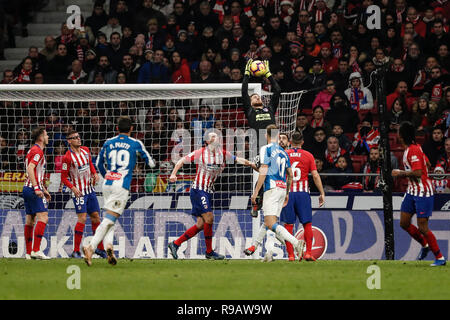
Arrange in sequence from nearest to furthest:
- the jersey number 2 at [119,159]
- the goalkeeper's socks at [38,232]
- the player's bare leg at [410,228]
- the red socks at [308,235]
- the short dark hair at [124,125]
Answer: the jersey number 2 at [119,159], the short dark hair at [124,125], the player's bare leg at [410,228], the goalkeeper's socks at [38,232], the red socks at [308,235]

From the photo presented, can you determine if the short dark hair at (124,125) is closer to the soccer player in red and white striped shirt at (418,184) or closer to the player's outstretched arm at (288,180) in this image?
the player's outstretched arm at (288,180)

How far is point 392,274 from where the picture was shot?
1024 cm

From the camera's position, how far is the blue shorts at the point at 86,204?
13.7 metres

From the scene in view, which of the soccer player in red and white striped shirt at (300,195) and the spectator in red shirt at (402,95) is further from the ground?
the spectator in red shirt at (402,95)

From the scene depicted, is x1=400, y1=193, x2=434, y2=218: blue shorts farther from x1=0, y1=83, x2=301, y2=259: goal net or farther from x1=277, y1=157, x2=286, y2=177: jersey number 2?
x1=0, y1=83, x2=301, y2=259: goal net

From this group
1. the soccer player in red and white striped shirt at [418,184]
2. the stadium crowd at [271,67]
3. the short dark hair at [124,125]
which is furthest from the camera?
the stadium crowd at [271,67]

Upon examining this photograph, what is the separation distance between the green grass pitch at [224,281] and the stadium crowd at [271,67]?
4.45 m

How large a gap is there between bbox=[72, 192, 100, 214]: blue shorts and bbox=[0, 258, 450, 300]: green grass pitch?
6.37 feet

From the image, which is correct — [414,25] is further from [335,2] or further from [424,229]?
[424,229]

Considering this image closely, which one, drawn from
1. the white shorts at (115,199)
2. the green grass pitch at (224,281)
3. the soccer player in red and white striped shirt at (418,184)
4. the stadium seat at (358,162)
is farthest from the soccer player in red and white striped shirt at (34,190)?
the stadium seat at (358,162)

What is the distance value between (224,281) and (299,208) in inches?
170

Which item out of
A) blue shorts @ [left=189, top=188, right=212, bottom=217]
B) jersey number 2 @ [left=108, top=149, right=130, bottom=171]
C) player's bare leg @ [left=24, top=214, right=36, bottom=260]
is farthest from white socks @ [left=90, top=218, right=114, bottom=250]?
player's bare leg @ [left=24, top=214, right=36, bottom=260]

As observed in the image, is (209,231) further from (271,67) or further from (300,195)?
(271,67)

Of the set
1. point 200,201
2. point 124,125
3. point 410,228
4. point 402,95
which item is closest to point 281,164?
point 200,201
